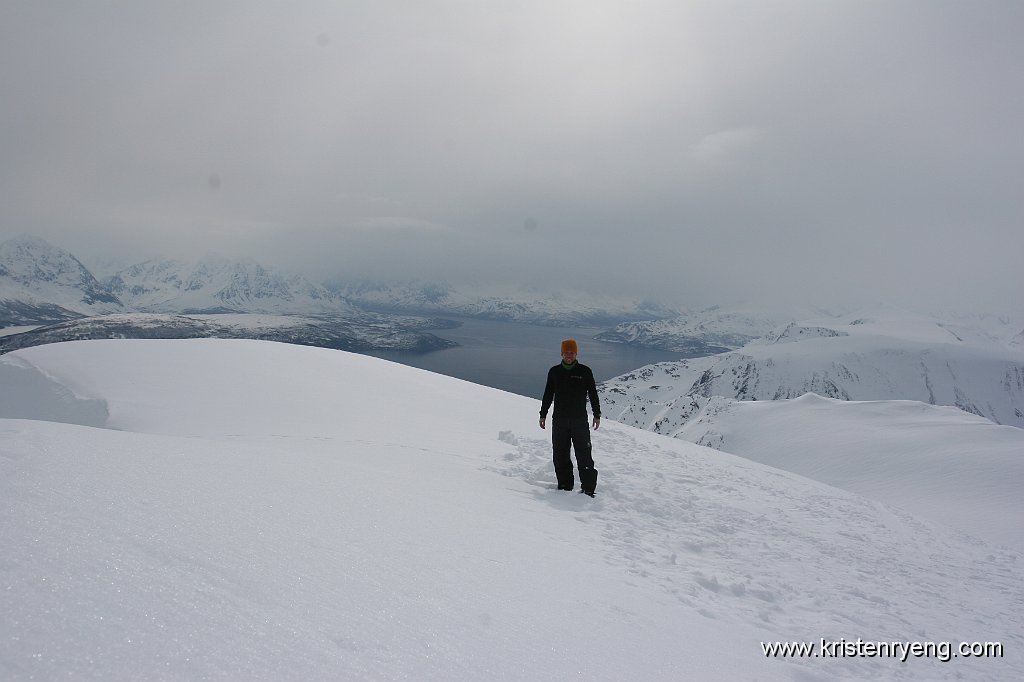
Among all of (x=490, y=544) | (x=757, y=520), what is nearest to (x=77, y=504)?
(x=490, y=544)

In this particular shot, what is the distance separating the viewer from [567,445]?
782 cm

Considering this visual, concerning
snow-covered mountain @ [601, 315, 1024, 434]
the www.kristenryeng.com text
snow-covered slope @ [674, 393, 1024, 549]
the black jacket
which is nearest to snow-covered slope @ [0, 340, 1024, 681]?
the www.kristenryeng.com text

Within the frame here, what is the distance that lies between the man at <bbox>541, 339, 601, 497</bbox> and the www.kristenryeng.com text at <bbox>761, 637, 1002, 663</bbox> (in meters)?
3.72

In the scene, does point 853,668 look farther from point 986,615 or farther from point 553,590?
point 986,615

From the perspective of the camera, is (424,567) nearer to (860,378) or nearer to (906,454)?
(906,454)

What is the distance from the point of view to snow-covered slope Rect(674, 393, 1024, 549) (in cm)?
1819

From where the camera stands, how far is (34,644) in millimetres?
1882

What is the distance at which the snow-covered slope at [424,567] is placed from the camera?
7.59 ft

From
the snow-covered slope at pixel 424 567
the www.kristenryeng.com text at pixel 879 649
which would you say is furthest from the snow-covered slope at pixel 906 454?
the www.kristenryeng.com text at pixel 879 649

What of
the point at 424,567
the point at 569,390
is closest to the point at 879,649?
the point at 424,567

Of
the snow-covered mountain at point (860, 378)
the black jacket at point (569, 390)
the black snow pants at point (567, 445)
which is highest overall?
the black jacket at point (569, 390)

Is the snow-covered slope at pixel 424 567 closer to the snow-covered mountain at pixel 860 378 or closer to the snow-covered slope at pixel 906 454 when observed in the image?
the snow-covered slope at pixel 906 454

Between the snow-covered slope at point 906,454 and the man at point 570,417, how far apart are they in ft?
35.8

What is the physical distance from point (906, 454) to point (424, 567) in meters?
34.2
